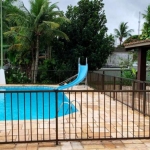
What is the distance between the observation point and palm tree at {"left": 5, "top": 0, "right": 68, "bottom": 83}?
14.0 meters

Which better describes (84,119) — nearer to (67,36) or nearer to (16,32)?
(67,36)

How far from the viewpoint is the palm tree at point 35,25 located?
14.0 meters

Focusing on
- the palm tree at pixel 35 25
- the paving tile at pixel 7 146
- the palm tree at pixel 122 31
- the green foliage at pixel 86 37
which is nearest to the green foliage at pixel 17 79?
Answer: the palm tree at pixel 35 25

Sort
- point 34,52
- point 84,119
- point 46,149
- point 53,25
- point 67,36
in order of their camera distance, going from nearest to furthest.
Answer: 1. point 46,149
2. point 84,119
3. point 53,25
4. point 67,36
5. point 34,52

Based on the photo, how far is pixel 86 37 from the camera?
14.4 m

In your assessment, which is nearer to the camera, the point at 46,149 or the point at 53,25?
the point at 46,149

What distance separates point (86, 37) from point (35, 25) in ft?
9.98

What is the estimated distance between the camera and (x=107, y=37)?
1488 cm

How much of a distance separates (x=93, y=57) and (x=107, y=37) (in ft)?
5.33

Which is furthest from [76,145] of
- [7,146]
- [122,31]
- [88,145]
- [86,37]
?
[122,31]

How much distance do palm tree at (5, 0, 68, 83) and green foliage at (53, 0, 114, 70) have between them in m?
0.74

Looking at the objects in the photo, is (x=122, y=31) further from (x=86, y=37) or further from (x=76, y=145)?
(x=76, y=145)

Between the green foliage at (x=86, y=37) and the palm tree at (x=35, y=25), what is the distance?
735 mm

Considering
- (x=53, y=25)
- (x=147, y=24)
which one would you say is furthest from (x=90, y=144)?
(x=147, y=24)
